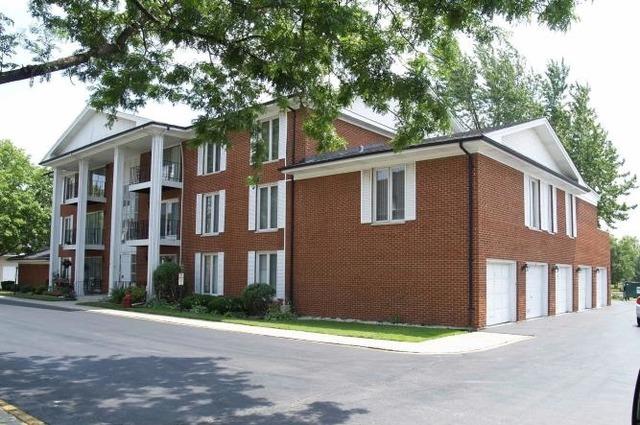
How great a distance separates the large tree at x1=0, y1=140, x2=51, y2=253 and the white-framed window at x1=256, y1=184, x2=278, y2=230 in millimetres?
27916

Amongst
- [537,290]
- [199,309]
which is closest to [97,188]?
[199,309]

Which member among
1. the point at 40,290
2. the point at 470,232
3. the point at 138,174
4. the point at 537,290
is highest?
the point at 138,174

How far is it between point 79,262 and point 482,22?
30.3 metres

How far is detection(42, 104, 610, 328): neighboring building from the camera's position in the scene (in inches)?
709

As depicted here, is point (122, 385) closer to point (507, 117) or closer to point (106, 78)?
point (106, 78)

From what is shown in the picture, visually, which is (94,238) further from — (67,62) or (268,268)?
(67,62)

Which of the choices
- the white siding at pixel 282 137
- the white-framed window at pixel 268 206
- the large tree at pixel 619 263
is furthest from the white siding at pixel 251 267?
the large tree at pixel 619 263

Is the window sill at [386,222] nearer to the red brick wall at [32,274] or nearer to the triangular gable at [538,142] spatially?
the triangular gable at [538,142]

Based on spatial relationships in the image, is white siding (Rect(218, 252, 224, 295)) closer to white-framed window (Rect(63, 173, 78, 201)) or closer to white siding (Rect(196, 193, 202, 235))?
white siding (Rect(196, 193, 202, 235))

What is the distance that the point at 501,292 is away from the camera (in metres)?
19.3

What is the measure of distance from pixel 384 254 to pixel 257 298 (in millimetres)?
5481

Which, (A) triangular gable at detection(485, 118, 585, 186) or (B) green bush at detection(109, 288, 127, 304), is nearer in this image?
(A) triangular gable at detection(485, 118, 585, 186)

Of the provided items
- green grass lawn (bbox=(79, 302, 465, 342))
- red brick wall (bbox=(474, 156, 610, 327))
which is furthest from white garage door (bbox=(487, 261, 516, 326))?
green grass lawn (bbox=(79, 302, 465, 342))

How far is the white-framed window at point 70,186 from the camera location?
39.5m
